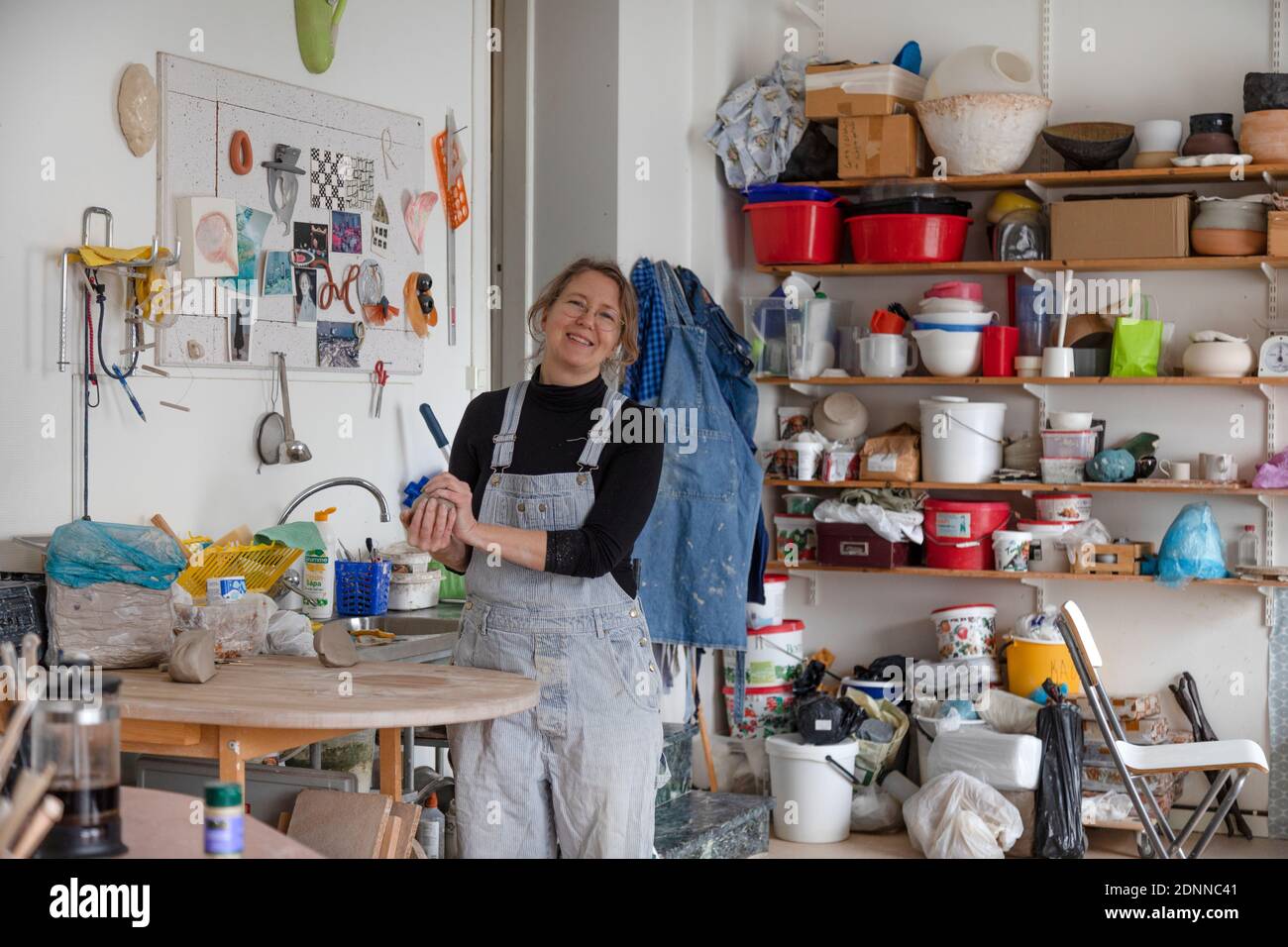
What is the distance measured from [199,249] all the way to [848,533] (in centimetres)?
277

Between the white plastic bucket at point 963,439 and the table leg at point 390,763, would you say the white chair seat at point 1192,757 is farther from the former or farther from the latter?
the table leg at point 390,763

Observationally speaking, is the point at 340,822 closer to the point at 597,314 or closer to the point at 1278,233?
the point at 597,314

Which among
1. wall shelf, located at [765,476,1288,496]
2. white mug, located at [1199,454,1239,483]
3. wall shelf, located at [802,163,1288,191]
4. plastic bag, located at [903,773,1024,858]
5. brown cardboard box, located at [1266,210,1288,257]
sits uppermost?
wall shelf, located at [802,163,1288,191]

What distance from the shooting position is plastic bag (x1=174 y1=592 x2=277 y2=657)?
9.82 feet

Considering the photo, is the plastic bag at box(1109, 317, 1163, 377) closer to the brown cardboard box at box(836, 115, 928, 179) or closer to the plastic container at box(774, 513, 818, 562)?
the brown cardboard box at box(836, 115, 928, 179)

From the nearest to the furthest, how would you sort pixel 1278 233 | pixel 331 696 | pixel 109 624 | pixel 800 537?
pixel 331 696, pixel 109 624, pixel 1278 233, pixel 800 537

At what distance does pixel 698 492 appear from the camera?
191 inches

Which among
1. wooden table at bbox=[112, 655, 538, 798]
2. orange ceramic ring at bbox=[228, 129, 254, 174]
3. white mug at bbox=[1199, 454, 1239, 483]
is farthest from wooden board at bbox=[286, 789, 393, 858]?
white mug at bbox=[1199, 454, 1239, 483]

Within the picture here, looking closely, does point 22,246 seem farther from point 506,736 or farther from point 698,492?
point 698,492

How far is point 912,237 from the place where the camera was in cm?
541

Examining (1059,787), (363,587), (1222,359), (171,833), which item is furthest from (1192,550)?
(171,833)

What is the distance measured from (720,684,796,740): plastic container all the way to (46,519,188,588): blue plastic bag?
9.77 feet

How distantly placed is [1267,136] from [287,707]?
4.12 metres

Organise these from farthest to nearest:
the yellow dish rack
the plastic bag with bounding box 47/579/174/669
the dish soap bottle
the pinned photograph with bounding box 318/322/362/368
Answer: the pinned photograph with bounding box 318/322/362/368 → the dish soap bottle → the yellow dish rack → the plastic bag with bounding box 47/579/174/669
